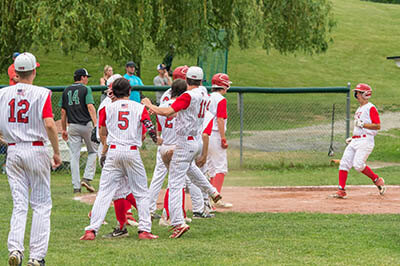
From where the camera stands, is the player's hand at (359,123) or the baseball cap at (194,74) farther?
the player's hand at (359,123)

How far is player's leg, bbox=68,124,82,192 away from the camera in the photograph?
1185 centimetres

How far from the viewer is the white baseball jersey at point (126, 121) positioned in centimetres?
746

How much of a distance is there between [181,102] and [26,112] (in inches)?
81.1

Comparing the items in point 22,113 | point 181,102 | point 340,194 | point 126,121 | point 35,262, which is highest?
point 22,113

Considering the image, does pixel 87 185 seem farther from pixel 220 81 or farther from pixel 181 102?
pixel 181 102

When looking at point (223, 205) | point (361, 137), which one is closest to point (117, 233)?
point (223, 205)

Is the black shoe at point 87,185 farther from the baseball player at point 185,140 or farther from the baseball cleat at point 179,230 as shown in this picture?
the baseball cleat at point 179,230

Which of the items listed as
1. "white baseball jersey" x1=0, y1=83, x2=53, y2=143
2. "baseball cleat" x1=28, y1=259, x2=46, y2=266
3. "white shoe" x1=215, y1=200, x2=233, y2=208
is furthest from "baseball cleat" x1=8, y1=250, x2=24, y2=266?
"white shoe" x1=215, y1=200, x2=233, y2=208

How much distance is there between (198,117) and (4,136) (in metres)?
2.49

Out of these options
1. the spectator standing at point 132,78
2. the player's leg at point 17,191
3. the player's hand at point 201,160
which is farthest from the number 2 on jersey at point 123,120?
the spectator standing at point 132,78

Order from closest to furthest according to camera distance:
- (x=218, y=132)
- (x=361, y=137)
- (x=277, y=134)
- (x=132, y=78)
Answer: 1. (x=218, y=132)
2. (x=361, y=137)
3. (x=132, y=78)
4. (x=277, y=134)

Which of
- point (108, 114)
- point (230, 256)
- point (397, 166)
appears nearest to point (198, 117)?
point (108, 114)

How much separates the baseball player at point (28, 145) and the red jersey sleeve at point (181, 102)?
5.87 ft

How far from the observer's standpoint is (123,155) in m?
7.44
